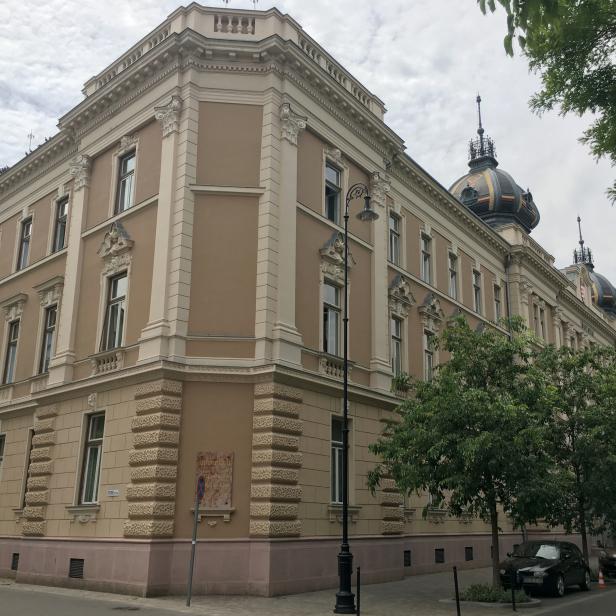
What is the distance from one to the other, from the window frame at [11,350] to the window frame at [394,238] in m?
14.2

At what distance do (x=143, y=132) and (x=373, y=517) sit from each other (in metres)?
13.8

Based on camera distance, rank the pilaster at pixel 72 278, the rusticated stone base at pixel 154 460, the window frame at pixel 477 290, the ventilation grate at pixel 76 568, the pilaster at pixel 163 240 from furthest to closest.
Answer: the window frame at pixel 477 290
the pilaster at pixel 72 278
the ventilation grate at pixel 76 568
the pilaster at pixel 163 240
the rusticated stone base at pixel 154 460

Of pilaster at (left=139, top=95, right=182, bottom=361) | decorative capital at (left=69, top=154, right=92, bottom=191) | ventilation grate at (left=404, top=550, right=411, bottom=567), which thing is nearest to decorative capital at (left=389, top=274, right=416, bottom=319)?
ventilation grate at (left=404, top=550, right=411, bottom=567)

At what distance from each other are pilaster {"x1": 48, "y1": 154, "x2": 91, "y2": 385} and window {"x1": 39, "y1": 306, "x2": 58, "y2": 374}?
4.94 feet

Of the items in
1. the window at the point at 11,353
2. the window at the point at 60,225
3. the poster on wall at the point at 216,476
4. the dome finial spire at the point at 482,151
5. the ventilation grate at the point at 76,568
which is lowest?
the ventilation grate at the point at 76,568

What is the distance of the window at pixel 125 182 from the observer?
73.6 ft

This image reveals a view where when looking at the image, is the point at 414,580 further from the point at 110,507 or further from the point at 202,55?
the point at 202,55

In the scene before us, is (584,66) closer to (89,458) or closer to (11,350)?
(89,458)

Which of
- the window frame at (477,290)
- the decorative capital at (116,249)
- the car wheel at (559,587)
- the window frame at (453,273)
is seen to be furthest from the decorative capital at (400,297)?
the car wheel at (559,587)

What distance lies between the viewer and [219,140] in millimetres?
20750

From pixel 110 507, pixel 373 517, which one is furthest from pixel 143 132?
pixel 373 517

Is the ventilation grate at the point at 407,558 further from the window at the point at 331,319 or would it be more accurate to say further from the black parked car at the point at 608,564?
the window at the point at 331,319

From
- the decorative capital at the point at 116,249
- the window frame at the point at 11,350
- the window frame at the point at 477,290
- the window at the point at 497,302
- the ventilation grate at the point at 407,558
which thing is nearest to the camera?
the decorative capital at the point at 116,249

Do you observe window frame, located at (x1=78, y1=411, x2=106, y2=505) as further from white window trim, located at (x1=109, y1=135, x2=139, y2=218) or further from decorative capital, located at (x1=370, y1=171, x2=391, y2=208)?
decorative capital, located at (x1=370, y1=171, x2=391, y2=208)
